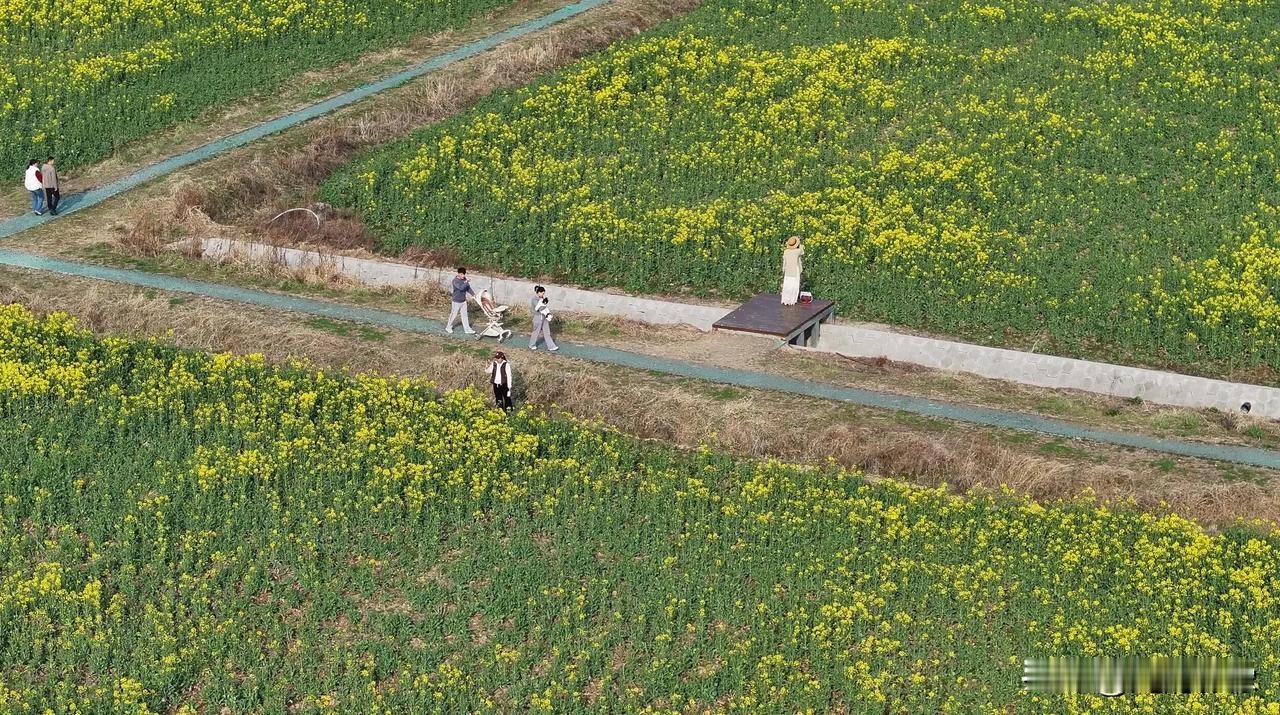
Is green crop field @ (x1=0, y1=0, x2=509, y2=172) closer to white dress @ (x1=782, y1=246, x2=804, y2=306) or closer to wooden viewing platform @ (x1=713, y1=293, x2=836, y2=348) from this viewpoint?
wooden viewing platform @ (x1=713, y1=293, x2=836, y2=348)

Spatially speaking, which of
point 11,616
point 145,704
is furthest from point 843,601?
point 11,616

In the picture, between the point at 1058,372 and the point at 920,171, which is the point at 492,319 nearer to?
the point at 1058,372

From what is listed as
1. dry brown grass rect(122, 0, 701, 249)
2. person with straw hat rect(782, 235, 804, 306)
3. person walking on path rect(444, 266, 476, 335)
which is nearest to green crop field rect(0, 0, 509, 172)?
dry brown grass rect(122, 0, 701, 249)

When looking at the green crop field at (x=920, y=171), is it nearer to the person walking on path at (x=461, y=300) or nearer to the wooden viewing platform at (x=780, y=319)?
the wooden viewing platform at (x=780, y=319)

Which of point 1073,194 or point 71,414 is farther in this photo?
point 1073,194

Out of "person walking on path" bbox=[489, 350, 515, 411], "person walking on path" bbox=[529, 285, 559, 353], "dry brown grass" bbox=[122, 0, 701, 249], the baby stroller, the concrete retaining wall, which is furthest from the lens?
"dry brown grass" bbox=[122, 0, 701, 249]

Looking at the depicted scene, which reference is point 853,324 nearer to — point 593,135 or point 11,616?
point 593,135

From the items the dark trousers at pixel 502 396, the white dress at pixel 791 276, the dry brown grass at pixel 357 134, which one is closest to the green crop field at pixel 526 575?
the dark trousers at pixel 502 396
